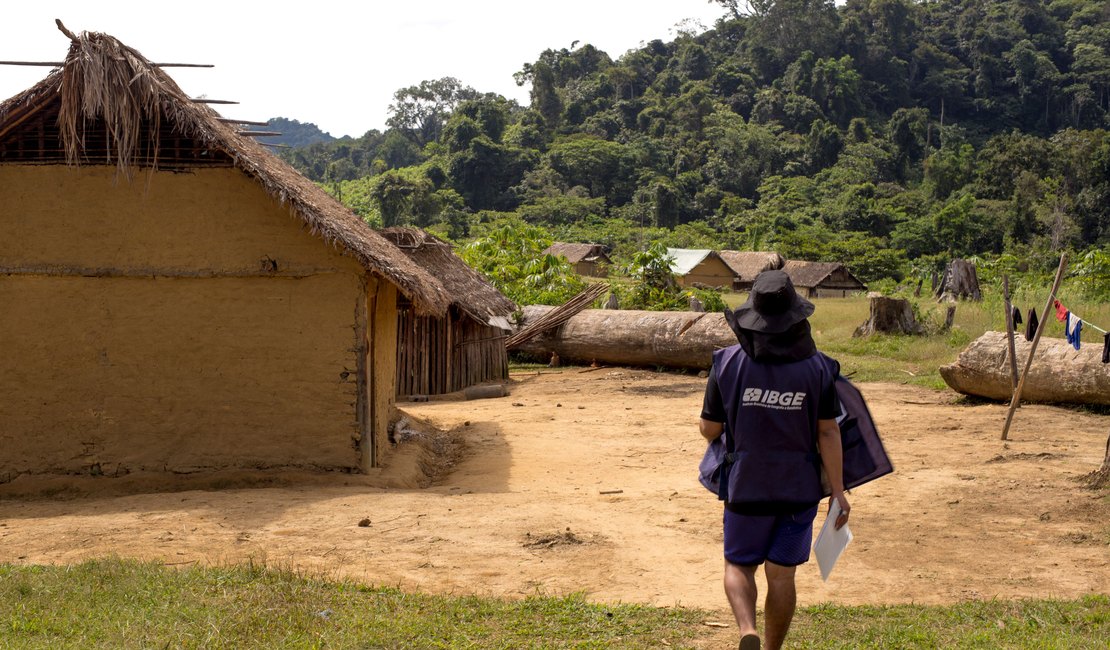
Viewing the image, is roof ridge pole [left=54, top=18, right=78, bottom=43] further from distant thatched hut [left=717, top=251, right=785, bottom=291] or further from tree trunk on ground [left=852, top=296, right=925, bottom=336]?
distant thatched hut [left=717, top=251, right=785, bottom=291]

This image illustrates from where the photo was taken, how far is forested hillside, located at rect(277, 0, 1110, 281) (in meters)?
45.8

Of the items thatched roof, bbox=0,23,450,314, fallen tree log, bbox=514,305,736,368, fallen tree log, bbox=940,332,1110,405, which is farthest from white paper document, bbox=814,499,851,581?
fallen tree log, bbox=514,305,736,368

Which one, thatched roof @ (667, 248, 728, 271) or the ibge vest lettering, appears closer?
the ibge vest lettering

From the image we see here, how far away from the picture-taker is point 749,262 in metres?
42.5

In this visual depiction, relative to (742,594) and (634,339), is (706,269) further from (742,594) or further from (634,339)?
(742,594)

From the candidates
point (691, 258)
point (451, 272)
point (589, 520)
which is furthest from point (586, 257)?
point (589, 520)

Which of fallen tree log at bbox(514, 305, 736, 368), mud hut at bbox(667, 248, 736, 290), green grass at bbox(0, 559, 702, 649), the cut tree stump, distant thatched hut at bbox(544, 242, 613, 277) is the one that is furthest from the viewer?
distant thatched hut at bbox(544, 242, 613, 277)

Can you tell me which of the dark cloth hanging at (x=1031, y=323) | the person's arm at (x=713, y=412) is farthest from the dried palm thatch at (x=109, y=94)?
the dark cloth hanging at (x=1031, y=323)

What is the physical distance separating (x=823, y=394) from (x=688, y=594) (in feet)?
6.76

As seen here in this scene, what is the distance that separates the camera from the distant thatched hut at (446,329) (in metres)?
15.4

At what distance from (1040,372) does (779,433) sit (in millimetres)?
10084

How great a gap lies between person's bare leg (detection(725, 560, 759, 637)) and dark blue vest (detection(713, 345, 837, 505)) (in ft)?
0.90

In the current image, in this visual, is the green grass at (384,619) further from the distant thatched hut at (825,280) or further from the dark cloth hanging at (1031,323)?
the distant thatched hut at (825,280)

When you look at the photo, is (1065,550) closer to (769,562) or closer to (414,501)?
(769,562)
